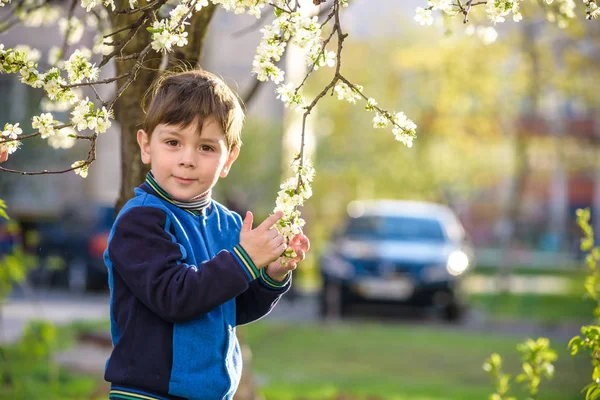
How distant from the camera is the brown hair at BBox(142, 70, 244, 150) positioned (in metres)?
2.50

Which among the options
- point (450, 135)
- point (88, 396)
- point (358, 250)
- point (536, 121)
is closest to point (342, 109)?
point (450, 135)

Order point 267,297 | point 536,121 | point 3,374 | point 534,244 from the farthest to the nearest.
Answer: point 534,244 → point 536,121 → point 3,374 → point 267,297

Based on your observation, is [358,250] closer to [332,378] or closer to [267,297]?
[332,378]

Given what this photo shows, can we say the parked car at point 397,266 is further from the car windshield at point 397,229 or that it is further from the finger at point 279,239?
the finger at point 279,239

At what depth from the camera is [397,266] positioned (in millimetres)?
12469

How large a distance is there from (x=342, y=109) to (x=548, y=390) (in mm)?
22137

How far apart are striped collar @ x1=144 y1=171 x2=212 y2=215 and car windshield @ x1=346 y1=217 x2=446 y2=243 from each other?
1056 cm

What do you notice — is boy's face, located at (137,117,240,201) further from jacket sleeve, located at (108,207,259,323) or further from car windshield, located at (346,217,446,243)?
Result: car windshield, located at (346,217,446,243)

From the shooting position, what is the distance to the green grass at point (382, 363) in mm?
6973

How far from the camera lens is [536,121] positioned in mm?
19156

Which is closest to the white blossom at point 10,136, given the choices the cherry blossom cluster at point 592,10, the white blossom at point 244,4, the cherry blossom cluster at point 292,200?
the white blossom at point 244,4

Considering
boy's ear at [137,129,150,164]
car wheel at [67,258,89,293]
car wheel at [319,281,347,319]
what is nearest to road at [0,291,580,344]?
car wheel at [319,281,347,319]

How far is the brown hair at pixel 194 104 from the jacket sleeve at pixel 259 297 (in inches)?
16.0

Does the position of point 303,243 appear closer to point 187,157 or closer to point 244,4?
point 187,157
